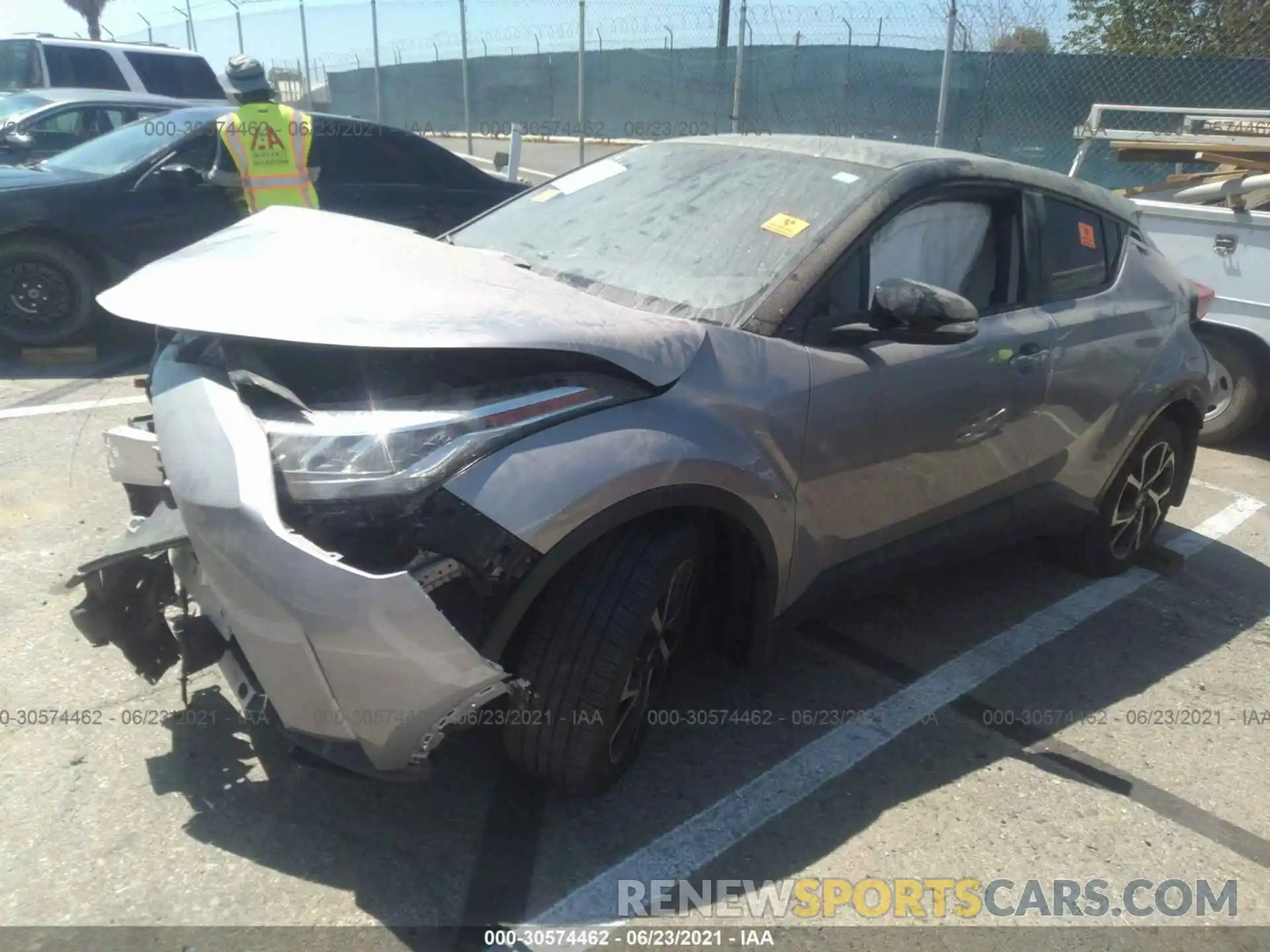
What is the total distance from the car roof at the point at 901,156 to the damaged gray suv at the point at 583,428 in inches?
0.9

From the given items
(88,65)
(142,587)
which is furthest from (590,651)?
(88,65)

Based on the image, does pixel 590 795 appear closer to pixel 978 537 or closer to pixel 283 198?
pixel 978 537

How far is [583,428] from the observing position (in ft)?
7.89

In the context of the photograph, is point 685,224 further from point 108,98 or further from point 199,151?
point 108,98

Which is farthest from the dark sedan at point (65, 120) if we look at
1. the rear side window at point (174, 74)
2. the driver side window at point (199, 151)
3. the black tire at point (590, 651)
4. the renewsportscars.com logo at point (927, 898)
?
the renewsportscars.com logo at point (927, 898)

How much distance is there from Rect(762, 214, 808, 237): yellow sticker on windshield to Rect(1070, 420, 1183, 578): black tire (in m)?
2.00

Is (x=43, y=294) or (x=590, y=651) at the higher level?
(x=590, y=651)

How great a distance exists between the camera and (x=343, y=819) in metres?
2.66

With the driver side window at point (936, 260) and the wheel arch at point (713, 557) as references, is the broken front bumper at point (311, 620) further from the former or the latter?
the driver side window at point (936, 260)

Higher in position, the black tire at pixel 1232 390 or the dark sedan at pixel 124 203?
the dark sedan at pixel 124 203

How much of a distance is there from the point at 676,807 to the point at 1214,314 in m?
4.98

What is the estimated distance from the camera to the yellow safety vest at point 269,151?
5.95m

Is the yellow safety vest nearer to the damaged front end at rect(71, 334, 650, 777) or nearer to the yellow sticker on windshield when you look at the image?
the yellow sticker on windshield

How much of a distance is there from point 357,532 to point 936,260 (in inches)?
86.9
